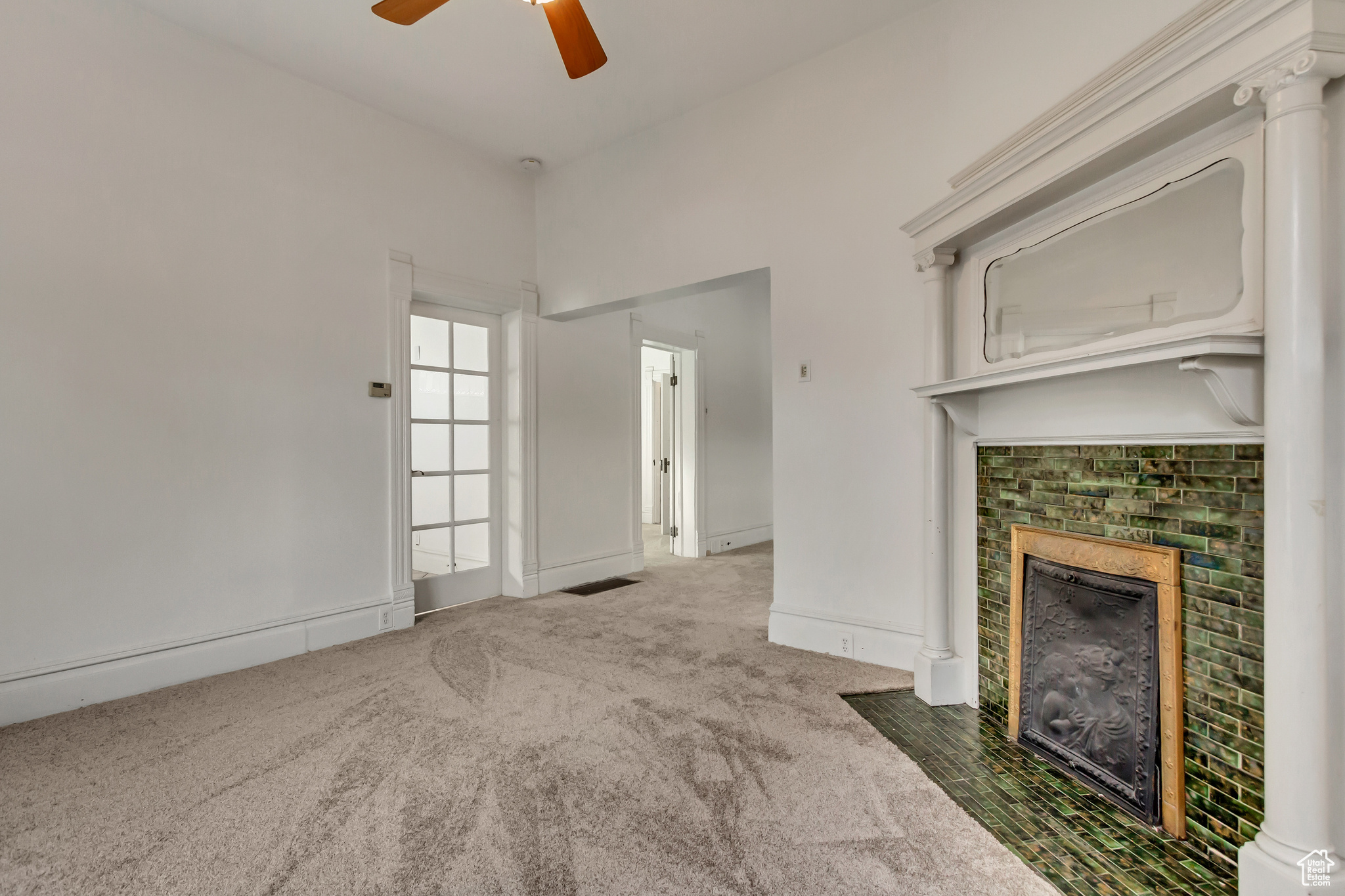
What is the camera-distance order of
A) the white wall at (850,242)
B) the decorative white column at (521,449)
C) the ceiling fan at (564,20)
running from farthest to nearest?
the decorative white column at (521,449)
the white wall at (850,242)
the ceiling fan at (564,20)

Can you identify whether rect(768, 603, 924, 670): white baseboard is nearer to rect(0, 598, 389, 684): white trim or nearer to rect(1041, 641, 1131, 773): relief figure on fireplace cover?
rect(1041, 641, 1131, 773): relief figure on fireplace cover

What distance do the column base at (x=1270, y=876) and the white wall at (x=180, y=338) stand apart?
3.51 meters

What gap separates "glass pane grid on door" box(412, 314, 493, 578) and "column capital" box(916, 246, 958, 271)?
2828mm

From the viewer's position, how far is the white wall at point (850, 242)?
2564 mm

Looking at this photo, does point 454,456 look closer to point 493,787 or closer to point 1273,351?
point 493,787

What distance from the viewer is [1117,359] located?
1.49 m

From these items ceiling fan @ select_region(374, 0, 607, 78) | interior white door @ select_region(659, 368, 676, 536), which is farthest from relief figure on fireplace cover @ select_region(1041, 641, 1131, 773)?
interior white door @ select_region(659, 368, 676, 536)

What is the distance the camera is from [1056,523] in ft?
6.46

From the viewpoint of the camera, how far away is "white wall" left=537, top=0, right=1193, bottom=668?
8.41 feet

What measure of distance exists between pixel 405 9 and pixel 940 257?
209 centimetres

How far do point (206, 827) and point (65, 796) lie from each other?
0.57 meters

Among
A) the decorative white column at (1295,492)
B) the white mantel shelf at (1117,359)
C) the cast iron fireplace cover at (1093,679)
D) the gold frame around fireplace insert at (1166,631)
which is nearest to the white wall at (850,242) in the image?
the white mantel shelf at (1117,359)

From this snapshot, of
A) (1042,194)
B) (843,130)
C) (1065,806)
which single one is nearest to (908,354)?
(1042,194)

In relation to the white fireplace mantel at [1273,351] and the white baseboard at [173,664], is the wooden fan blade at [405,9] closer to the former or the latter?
the white fireplace mantel at [1273,351]
